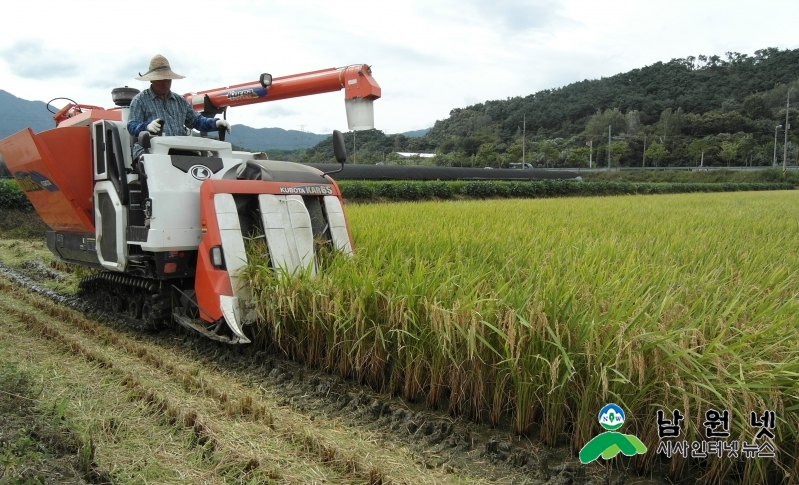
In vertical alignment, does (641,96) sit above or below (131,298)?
above

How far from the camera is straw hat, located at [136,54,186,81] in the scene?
4.45 m

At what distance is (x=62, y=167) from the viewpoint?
448 centimetres

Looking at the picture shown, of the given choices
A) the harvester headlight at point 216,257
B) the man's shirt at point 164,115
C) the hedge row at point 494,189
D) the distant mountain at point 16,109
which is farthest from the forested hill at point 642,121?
the distant mountain at point 16,109

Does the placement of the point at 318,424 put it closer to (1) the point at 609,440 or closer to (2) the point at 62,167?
(1) the point at 609,440

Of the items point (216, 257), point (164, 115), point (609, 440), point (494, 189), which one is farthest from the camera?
point (494, 189)

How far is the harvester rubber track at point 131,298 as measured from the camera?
4.24 m

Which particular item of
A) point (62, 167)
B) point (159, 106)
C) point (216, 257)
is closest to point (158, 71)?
point (159, 106)

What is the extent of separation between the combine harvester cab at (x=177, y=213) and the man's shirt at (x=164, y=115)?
205mm

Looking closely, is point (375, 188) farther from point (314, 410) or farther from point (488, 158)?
point (488, 158)

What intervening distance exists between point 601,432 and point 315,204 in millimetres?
2971

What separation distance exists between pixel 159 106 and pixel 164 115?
8 cm

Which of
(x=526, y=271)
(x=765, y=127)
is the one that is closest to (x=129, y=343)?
(x=526, y=271)

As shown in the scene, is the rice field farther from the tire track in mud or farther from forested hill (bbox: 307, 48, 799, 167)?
forested hill (bbox: 307, 48, 799, 167)

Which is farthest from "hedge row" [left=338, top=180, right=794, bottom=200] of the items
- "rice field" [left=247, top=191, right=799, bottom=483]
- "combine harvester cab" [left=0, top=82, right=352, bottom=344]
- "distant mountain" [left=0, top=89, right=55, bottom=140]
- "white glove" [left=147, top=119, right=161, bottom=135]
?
"distant mountain" [left=0, top=89, right=55, bottom=140]
